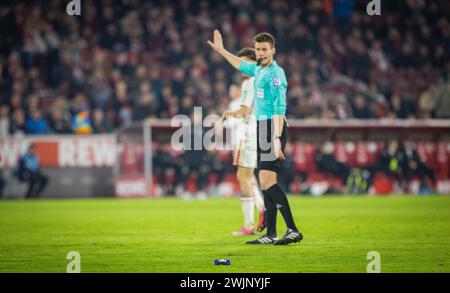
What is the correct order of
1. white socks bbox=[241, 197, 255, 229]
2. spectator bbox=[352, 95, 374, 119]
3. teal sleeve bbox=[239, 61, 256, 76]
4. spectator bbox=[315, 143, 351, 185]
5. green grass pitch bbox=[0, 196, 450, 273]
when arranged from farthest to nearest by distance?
1. spectator bbox=[352, 95, 374, 119]
2. spectator bbox=[315, 143, 351, 185]
3. white socks bbox=[241, 197, 255, 229]
4. teal sleeve bbox=[239, 61, 256, 76]
5. green grass pitch bbox=[0, 196, 450, 273]

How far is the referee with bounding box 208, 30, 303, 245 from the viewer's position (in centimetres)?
1046

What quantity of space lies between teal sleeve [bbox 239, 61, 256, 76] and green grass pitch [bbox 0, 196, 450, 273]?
2.22 m

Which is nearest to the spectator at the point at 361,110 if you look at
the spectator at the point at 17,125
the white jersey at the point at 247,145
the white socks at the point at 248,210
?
the spectator at the point at 17,125

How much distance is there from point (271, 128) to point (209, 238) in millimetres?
2029

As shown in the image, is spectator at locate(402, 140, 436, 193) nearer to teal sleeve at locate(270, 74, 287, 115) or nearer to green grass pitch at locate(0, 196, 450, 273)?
green grass pitch at locate(0, 196, 450, 273)

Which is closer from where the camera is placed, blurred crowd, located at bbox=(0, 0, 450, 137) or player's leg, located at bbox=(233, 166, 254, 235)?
player's leg, located at bbox=(233, 166, 254, 235)

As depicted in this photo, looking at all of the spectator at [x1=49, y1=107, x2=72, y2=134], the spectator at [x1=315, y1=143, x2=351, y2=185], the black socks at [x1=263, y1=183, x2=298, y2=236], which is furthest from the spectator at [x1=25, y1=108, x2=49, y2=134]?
the black socks at [x1=263, y1=183, x2=298, y2=236]

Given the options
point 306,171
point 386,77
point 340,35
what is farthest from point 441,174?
point 340,35

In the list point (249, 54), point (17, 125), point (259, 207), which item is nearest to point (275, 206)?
point (259, 207)

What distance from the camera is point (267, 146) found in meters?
10.7

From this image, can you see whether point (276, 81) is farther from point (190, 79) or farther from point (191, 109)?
point (190, 79)

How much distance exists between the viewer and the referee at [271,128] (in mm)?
10461

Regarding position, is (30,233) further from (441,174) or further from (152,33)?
(152,33)

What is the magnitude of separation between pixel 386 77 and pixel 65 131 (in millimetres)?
11196
